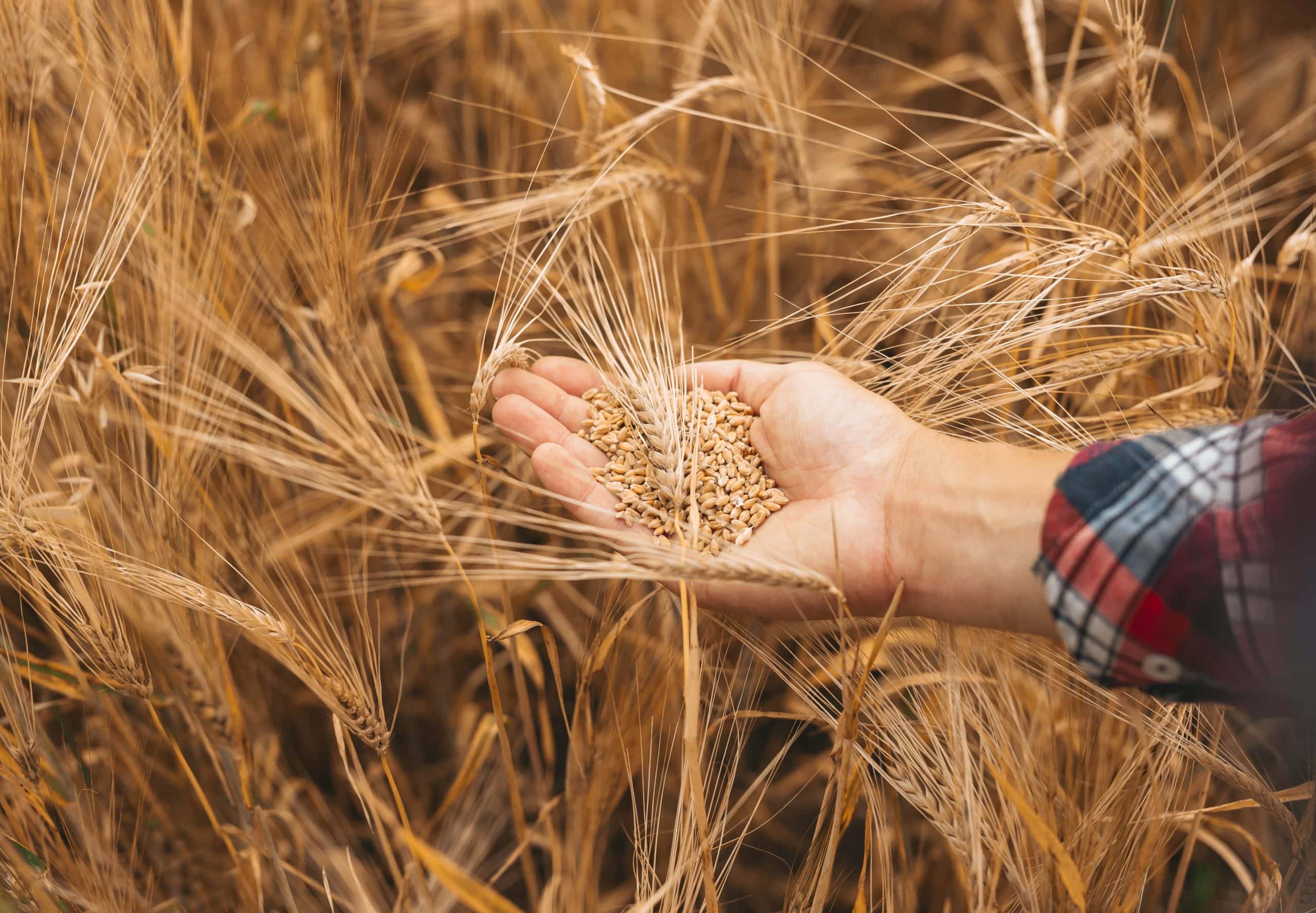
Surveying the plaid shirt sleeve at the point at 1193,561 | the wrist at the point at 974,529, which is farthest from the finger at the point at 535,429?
the plaid shirt sleeve at the point at 1193,561

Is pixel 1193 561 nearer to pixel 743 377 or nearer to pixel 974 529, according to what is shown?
pixel 974 529

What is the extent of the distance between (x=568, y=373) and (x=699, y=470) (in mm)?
261

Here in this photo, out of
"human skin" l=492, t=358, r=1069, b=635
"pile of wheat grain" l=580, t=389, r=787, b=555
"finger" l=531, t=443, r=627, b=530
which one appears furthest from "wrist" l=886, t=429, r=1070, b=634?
"finger" l=531, t=443, r=627, b=530

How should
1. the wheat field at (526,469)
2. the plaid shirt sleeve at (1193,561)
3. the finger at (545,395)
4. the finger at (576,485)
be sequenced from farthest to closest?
the finger at (545,395) < the finger at (576,485) < the wheat field at (526,469) < the plaid shirt sleeve at (1193,561)

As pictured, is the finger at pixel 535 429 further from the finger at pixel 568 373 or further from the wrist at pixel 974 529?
the wrist at pixel 974 529

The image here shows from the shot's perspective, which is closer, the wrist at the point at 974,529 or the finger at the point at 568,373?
the wrist at the point at 974,529

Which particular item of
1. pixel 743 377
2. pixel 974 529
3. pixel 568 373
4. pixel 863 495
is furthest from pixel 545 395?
pixel 974 529

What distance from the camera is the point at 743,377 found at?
1099 mm

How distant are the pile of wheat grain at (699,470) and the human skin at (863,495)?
0.02 meters

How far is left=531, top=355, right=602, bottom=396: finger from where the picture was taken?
108cm

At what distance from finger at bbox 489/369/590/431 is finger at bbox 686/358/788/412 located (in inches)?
6.2

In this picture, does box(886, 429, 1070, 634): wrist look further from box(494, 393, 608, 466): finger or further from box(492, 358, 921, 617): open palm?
box(494, 393, 608, 466): finger

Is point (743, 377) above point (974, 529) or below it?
above

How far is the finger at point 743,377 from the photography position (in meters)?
1.06
